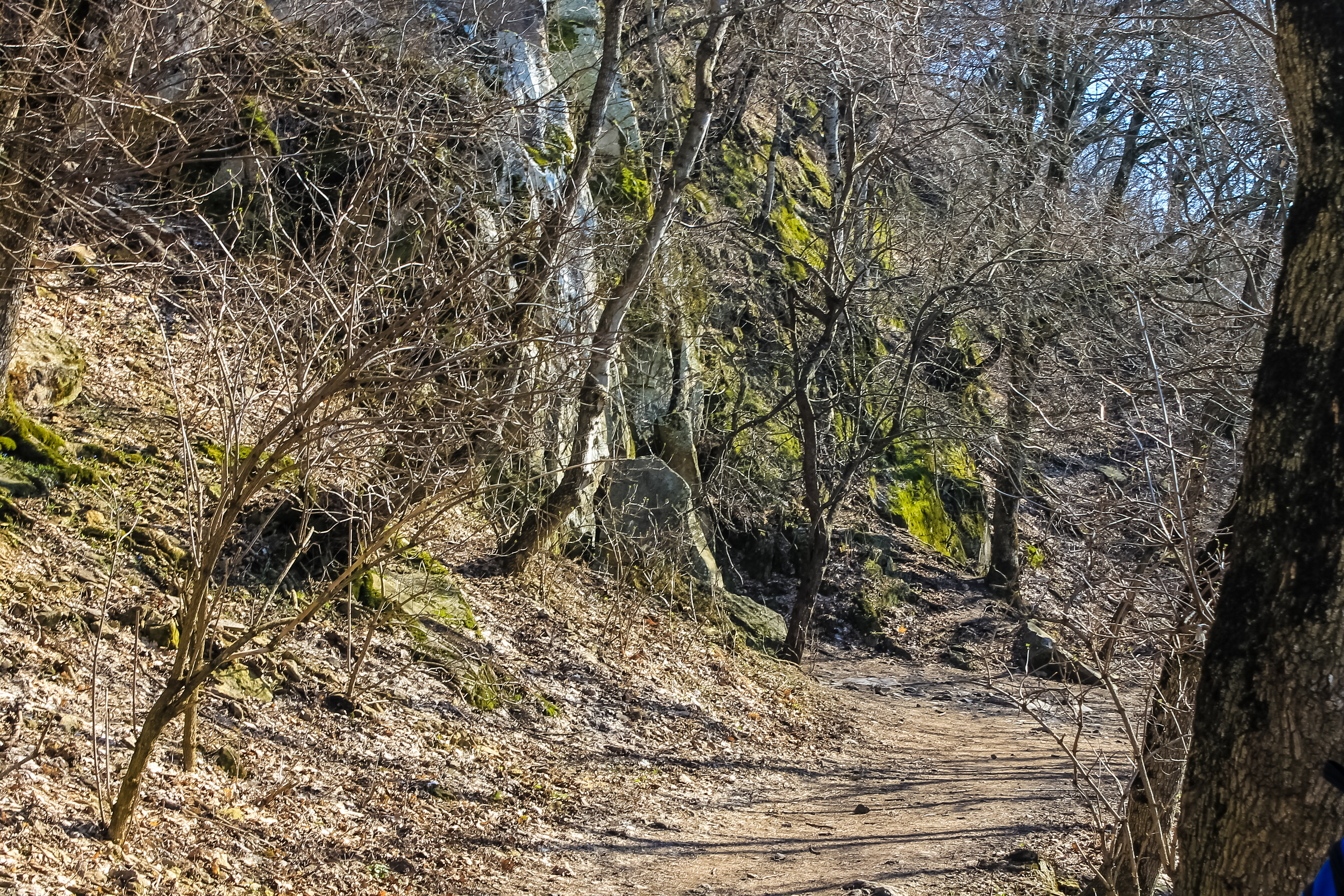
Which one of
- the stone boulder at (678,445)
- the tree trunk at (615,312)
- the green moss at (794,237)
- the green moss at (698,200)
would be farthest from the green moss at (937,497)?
the tree trunk at (615,312)

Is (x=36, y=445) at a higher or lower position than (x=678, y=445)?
lower

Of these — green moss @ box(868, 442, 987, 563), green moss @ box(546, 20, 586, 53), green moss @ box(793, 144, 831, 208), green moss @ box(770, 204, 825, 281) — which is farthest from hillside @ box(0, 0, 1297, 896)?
green moss @ box(793, 144, 831, 208)

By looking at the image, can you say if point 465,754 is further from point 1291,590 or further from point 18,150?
point 1291,590

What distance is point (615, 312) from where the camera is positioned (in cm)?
1020

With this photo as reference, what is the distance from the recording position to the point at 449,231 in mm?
8305

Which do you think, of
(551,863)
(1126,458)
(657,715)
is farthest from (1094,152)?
(551,863)

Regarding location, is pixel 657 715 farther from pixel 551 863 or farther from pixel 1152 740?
pixel 1152 740

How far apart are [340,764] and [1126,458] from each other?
19739 mm

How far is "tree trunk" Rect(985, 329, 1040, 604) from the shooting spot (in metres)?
15.1

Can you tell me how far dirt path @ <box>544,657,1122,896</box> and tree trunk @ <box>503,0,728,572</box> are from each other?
11.7 ft

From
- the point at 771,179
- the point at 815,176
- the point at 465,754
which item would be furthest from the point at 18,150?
the point at 815,176

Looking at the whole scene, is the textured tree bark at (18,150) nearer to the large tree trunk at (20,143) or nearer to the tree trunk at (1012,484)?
the large tree trunk at (20,143)

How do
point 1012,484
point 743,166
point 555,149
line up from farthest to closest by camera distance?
1. point 743,166
2. point 1012,484
3. point 555,149

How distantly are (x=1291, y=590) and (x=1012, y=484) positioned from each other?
13650 mm
